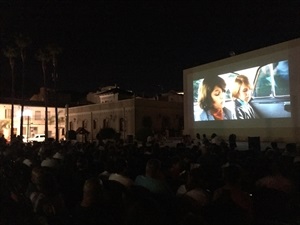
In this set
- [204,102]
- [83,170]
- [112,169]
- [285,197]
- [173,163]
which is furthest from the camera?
[204,102]

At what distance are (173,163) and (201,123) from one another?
2447cm

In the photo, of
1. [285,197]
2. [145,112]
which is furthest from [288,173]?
[145,112]

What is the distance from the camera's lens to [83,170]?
25.0 feet

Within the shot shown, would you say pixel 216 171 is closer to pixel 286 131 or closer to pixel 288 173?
pixel 288 173

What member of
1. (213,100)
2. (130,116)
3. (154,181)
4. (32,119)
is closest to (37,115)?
(32,119)

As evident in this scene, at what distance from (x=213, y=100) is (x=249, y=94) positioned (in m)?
4.52

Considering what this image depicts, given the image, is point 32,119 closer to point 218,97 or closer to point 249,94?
point 218,97

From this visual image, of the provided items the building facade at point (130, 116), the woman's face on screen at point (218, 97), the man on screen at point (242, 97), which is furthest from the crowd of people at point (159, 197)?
the building facade at point (130, 116)

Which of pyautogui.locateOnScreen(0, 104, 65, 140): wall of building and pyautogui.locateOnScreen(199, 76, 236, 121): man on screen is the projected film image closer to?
pyautogui.locateOnScreen(199, 76, 236, 121): man on screen

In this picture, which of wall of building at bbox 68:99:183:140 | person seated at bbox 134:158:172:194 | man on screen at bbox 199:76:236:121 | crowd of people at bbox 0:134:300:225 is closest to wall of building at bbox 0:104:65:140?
wall of building at bbox 68:99:183:140

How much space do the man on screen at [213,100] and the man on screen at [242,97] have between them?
0.99 meters

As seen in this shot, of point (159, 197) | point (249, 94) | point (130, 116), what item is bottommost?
point (159, 197)

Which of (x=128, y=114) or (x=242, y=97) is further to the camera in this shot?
(x=128, y=114)

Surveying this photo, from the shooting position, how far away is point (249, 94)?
24000 mm
